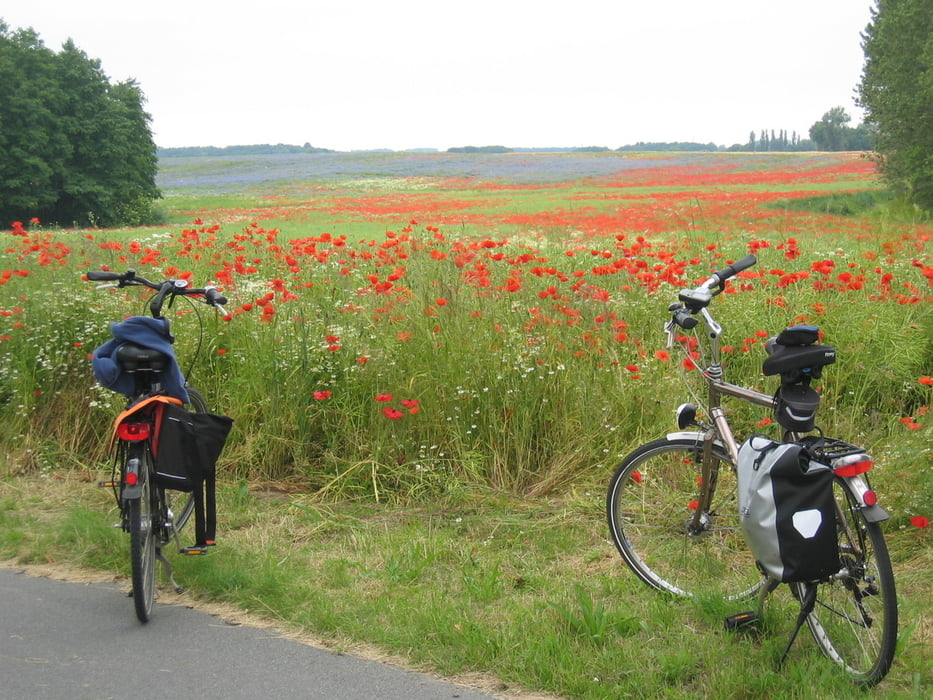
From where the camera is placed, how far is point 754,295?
7293 millimetres

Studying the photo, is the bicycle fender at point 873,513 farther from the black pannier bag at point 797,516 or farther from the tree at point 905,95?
the tree at point 905,95

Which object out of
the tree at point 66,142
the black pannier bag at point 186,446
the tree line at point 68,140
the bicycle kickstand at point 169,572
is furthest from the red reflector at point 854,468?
the tree at point 66,142

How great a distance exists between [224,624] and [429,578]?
0.95m

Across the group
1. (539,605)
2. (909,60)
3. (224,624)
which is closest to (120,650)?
(224,624)

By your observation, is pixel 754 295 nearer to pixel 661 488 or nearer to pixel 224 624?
pixel 661 488

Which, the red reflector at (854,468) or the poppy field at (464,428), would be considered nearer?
the red reflector at (854,468)

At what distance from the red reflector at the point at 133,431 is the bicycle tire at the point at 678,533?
6.77 feet

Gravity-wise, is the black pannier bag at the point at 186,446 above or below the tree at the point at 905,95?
below

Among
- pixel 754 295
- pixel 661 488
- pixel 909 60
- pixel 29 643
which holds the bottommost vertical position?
pixel 29 643

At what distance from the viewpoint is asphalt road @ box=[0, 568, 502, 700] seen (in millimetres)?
3391

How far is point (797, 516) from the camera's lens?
2977 mm

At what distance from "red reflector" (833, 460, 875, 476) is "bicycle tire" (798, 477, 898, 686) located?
0.22 feet

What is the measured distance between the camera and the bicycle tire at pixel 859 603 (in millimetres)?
3000

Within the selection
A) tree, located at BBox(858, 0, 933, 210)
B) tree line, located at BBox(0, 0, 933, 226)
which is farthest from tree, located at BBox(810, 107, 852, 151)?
tree, located at BBox(858, 0, 933, 210)
